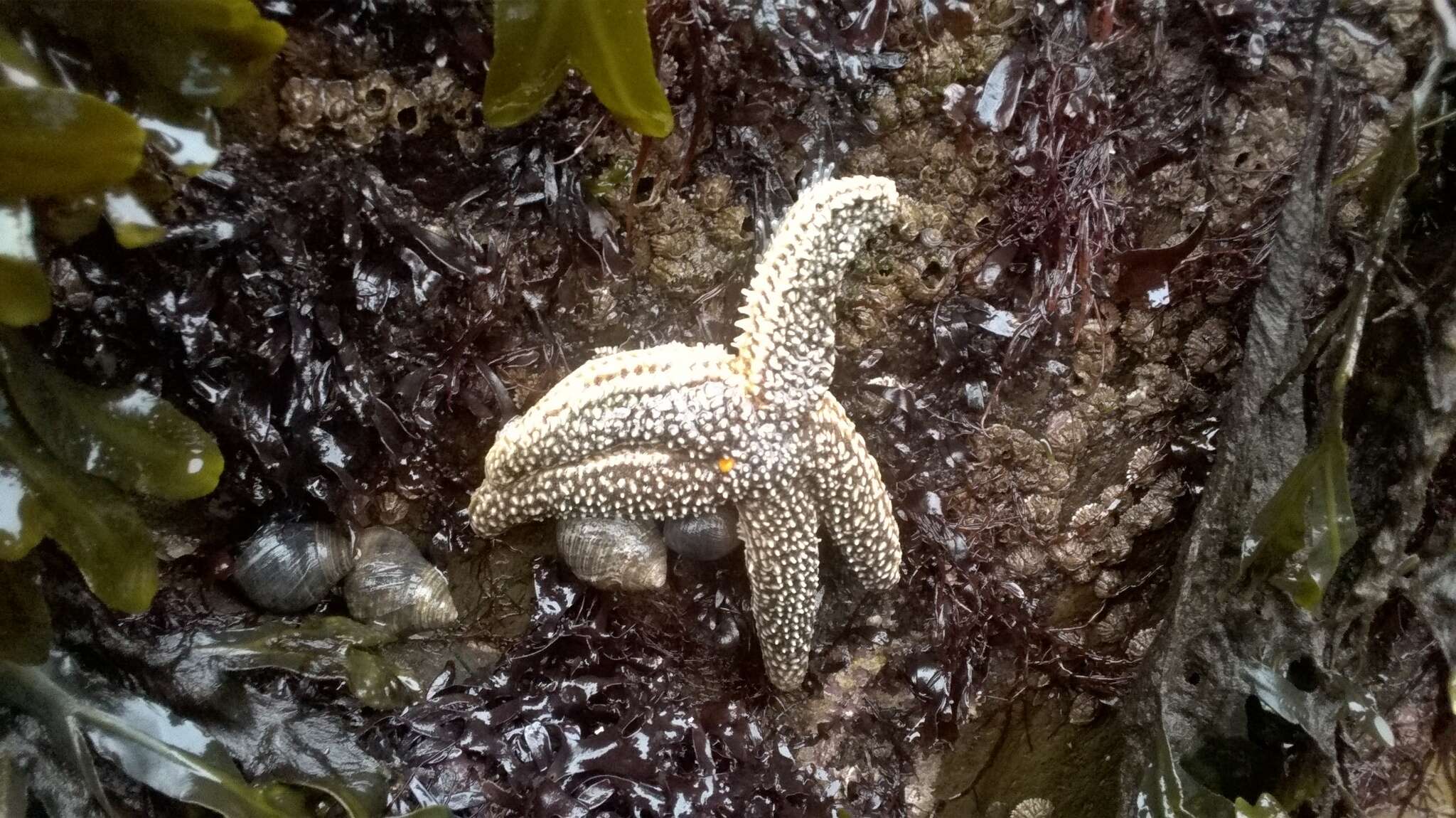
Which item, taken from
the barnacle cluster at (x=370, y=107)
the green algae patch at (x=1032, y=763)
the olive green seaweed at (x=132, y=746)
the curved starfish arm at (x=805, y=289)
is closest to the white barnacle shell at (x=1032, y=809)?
the green algae patch at (x=1032, y=763)

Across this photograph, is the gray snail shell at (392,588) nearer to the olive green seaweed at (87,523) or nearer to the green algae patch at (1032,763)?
the olive green seaweed at (87,523)

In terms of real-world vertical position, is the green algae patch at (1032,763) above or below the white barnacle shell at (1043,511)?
below

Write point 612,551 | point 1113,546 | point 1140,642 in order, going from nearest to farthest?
1. point 612,551
2. point 1113,546
3. point 1140,642

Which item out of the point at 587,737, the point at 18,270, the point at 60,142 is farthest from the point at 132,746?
the point at 60,142

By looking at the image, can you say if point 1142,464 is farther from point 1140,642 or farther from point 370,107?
point 370,107

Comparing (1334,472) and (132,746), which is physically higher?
(1334,472)

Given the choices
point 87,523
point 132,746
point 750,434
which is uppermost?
point 750,434
